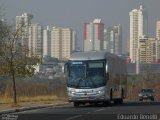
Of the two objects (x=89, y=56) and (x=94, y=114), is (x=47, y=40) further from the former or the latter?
(x=94, y=114)

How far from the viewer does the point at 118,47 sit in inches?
5236

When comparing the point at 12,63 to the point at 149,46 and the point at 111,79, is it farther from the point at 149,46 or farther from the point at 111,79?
the point at 149,46

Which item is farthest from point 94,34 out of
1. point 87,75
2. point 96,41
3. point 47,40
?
point 87,75

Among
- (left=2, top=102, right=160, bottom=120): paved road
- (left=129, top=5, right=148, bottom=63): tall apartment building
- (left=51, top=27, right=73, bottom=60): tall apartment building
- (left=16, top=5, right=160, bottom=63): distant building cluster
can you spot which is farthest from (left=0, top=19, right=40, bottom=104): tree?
(left=129, top=5, right=148, bottom=63): tall apartment building

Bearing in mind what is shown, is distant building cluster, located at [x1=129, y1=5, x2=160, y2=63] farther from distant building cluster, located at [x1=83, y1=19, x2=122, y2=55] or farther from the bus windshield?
the bus windshield

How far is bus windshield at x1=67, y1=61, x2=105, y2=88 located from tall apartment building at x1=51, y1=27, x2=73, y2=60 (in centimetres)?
8883

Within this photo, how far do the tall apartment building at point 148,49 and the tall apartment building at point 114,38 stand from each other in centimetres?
532

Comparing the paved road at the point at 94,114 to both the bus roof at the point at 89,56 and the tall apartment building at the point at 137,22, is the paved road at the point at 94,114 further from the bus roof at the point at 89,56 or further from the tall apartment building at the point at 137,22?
the tall apartment building at the point at 137,22

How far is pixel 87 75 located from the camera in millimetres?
37188

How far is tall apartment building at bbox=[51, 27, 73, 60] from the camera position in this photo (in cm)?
12738

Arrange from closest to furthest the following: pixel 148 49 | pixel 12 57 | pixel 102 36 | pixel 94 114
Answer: pixel 94 114, pixel 12 57, pixel 148 49, pixel 102 36

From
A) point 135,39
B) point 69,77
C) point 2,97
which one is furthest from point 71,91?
point 135,39

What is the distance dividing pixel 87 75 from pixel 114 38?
10496cm

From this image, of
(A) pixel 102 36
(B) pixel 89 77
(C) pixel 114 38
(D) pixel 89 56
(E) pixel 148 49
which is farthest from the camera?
(C) pixel 114 38
